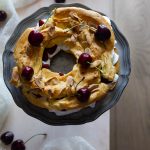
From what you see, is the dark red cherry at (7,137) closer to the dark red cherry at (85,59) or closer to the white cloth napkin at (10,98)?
the white cloth napkin at (10,98)

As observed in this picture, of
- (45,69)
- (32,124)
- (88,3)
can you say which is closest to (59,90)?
(45,69)

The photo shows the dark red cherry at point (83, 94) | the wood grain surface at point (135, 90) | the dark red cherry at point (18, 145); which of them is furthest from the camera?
the wood grain surface at point (135, 90)

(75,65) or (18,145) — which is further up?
(75,65)

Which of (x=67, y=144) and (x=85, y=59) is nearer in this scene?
(x=85, y=59)

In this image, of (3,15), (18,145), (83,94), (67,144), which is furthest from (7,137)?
(3,15)

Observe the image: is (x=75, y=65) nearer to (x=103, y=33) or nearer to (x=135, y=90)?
(x=103, y=33)

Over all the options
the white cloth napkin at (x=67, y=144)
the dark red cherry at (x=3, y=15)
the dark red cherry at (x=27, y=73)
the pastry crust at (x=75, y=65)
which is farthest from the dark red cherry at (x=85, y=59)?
the dark red cherry at (x=3, y=15)

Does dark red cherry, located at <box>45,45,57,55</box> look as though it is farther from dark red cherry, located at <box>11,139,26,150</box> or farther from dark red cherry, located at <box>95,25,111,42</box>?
dark red cherry, located at <box>11,139,26,150</box>
